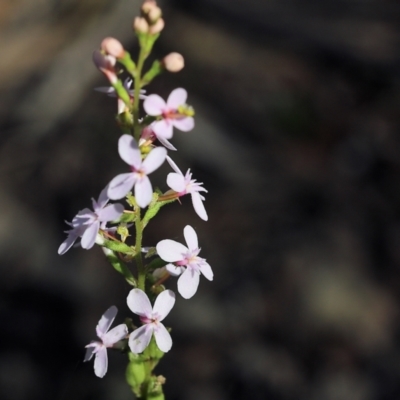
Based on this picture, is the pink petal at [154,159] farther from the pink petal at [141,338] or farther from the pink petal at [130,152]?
the pink petal at [141,338]

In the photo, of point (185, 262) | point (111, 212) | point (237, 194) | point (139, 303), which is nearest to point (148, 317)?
point (139, 303)

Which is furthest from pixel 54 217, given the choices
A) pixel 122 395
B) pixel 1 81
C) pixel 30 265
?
pixel 1 81

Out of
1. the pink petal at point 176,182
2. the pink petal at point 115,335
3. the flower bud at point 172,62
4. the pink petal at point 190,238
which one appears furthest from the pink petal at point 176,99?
the pink petal at point 115,335

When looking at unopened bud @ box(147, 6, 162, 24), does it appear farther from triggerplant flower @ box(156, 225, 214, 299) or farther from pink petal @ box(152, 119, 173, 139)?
triggerplant flower @ box(156, 225, 214, 299)

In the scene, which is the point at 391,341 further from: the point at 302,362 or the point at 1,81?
the point at 1,81

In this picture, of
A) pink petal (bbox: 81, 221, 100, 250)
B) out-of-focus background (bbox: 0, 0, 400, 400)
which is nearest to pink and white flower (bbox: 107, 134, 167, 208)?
pink petal (bbox: 81, 221, 100, 250)

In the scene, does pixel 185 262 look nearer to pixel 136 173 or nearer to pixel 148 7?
pixel 136 173

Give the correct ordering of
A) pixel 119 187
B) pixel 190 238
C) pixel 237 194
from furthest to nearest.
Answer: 1. pixel 237 194
2. pixel 190 238
3. pixel 119 187
